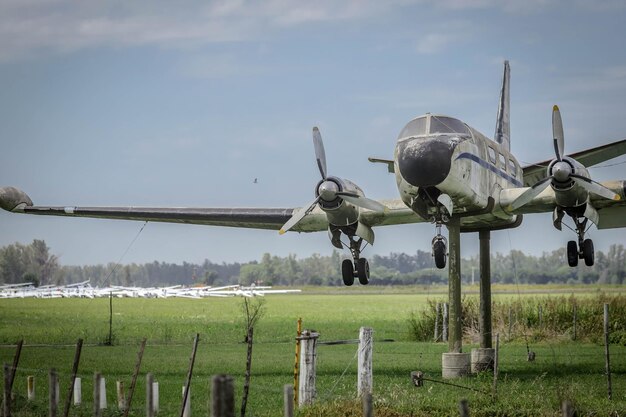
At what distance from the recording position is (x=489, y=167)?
27734mm

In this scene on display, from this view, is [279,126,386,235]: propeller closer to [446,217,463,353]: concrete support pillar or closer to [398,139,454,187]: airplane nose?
[446,217,463,353]: concrete support pillar

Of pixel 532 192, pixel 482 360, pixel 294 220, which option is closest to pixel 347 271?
pixel 294 220

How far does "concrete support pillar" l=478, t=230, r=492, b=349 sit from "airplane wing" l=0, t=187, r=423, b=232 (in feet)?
8.49

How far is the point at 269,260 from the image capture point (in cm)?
18688

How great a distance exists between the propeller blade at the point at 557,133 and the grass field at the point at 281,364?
634 centimetres

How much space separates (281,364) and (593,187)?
1172 centimetres

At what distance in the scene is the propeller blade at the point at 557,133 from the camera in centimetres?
2684

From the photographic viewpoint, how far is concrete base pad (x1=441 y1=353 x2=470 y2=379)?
88.7ft

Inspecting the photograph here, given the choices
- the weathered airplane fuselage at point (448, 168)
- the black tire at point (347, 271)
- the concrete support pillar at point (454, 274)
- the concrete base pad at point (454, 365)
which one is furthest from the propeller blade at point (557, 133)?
the black tire at point (347, 271)

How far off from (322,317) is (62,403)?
46.8 metres

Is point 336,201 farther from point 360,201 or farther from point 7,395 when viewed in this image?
point 7,395

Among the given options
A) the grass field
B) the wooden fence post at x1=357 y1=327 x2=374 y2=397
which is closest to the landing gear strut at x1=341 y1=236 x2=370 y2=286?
the grass field

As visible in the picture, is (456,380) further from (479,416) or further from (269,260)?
(269,260)

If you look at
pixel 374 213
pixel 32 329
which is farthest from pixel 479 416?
pixel 32 329
